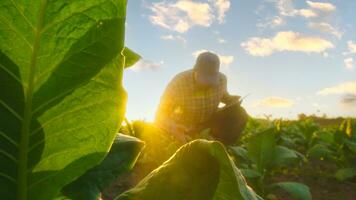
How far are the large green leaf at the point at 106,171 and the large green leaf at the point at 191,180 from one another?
0.08 metres

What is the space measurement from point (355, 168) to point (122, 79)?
544cm

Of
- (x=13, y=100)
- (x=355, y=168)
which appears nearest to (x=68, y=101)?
(x=13, y=100)

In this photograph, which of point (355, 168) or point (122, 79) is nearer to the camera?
point (122, 79)

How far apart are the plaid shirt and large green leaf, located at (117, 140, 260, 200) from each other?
240 inches

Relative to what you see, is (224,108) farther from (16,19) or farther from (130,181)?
(16,19)

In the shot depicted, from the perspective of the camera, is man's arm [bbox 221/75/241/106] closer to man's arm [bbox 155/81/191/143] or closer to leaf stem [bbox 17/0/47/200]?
man's arm [bbox 155/81/191/143]

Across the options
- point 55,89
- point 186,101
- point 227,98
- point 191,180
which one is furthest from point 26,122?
point 227,98

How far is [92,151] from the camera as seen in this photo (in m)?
0.66

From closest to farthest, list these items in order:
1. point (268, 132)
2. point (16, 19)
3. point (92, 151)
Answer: point (16, 19), point (92, 151), point (268, 132)

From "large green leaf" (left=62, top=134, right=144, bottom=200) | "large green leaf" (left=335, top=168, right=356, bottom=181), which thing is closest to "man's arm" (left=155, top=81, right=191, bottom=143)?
"large green leaf" (left=335, top=168, right=356, bottom=181)

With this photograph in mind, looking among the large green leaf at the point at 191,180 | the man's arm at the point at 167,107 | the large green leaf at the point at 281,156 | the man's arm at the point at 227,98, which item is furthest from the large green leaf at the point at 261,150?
the large green leaf at the point at 191,180

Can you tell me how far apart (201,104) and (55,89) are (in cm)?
645

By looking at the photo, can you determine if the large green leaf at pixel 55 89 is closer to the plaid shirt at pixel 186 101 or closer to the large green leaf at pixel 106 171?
the large green leaf at pixel 106 171

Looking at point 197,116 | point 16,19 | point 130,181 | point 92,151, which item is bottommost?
point 130,181
